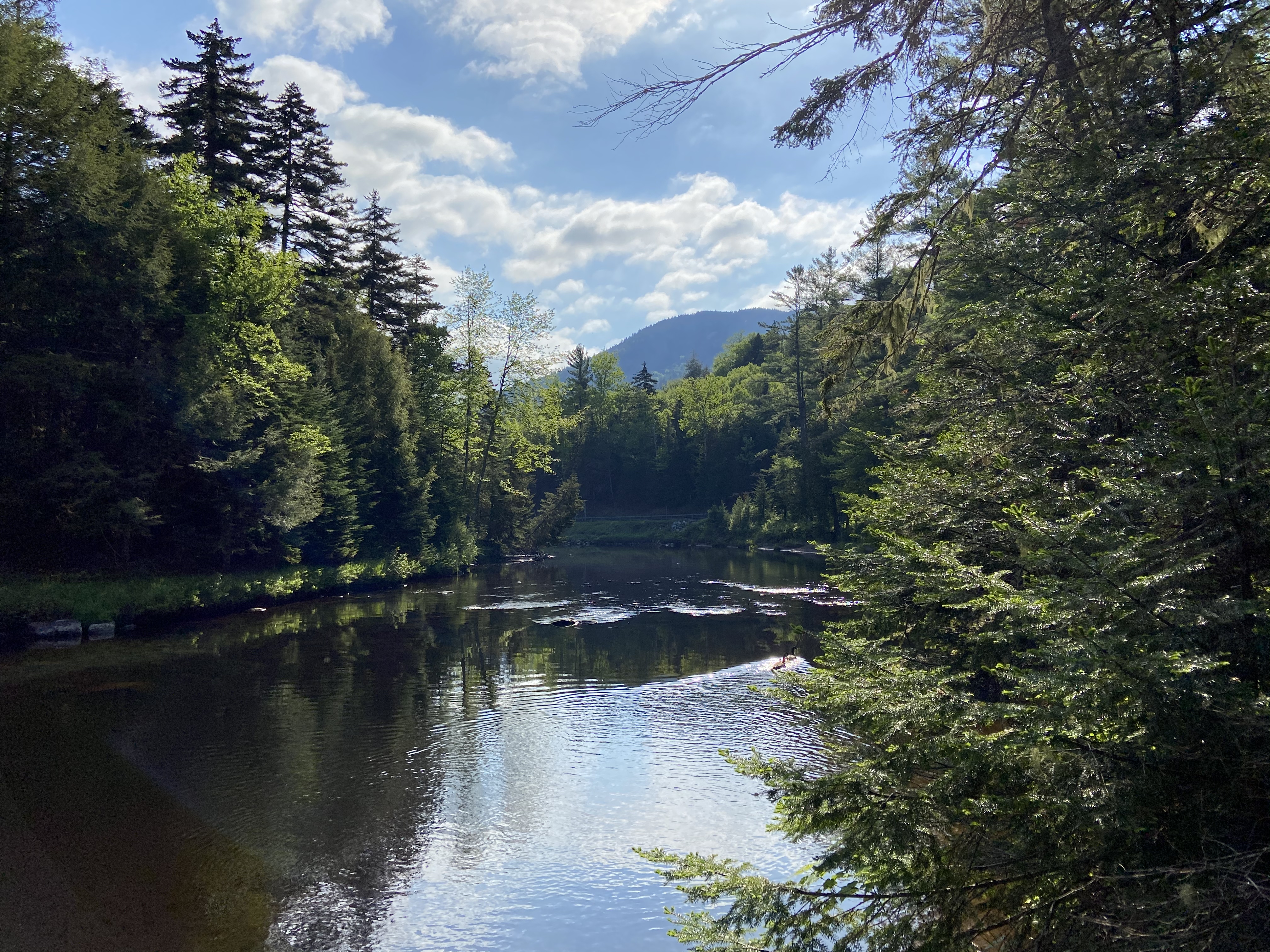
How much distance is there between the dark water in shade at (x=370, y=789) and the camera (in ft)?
25.5

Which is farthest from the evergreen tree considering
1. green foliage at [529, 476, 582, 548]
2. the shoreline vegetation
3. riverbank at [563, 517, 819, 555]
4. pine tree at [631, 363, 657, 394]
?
the shoreline vegetation

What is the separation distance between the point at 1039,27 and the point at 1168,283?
259cm

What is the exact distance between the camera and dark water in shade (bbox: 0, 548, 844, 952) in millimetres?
7777

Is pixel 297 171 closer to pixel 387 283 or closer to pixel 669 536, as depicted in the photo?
pixel 387 283

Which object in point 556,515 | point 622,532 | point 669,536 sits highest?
point 556,515

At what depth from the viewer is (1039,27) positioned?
5758 mm

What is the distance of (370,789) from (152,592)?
16615 millimetres

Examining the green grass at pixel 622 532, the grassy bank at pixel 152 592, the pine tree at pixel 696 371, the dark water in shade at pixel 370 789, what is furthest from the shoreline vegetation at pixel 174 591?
the pine tree at pixel 696 371

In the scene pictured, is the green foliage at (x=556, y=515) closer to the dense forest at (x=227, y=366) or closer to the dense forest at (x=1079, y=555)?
the dense forest at (x=227, y=366)

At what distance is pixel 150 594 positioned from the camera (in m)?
23.3

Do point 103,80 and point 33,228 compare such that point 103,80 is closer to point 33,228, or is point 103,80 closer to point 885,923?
point 33,228

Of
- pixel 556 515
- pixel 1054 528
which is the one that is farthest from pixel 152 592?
pixel 556 515

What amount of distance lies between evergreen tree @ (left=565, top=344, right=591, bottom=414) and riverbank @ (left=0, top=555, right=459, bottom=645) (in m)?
64.0

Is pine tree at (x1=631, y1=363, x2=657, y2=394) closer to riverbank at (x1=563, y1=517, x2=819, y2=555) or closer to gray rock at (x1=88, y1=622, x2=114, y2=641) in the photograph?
riverbank at (x1=563, y1=517, x2=819, y2=555)
